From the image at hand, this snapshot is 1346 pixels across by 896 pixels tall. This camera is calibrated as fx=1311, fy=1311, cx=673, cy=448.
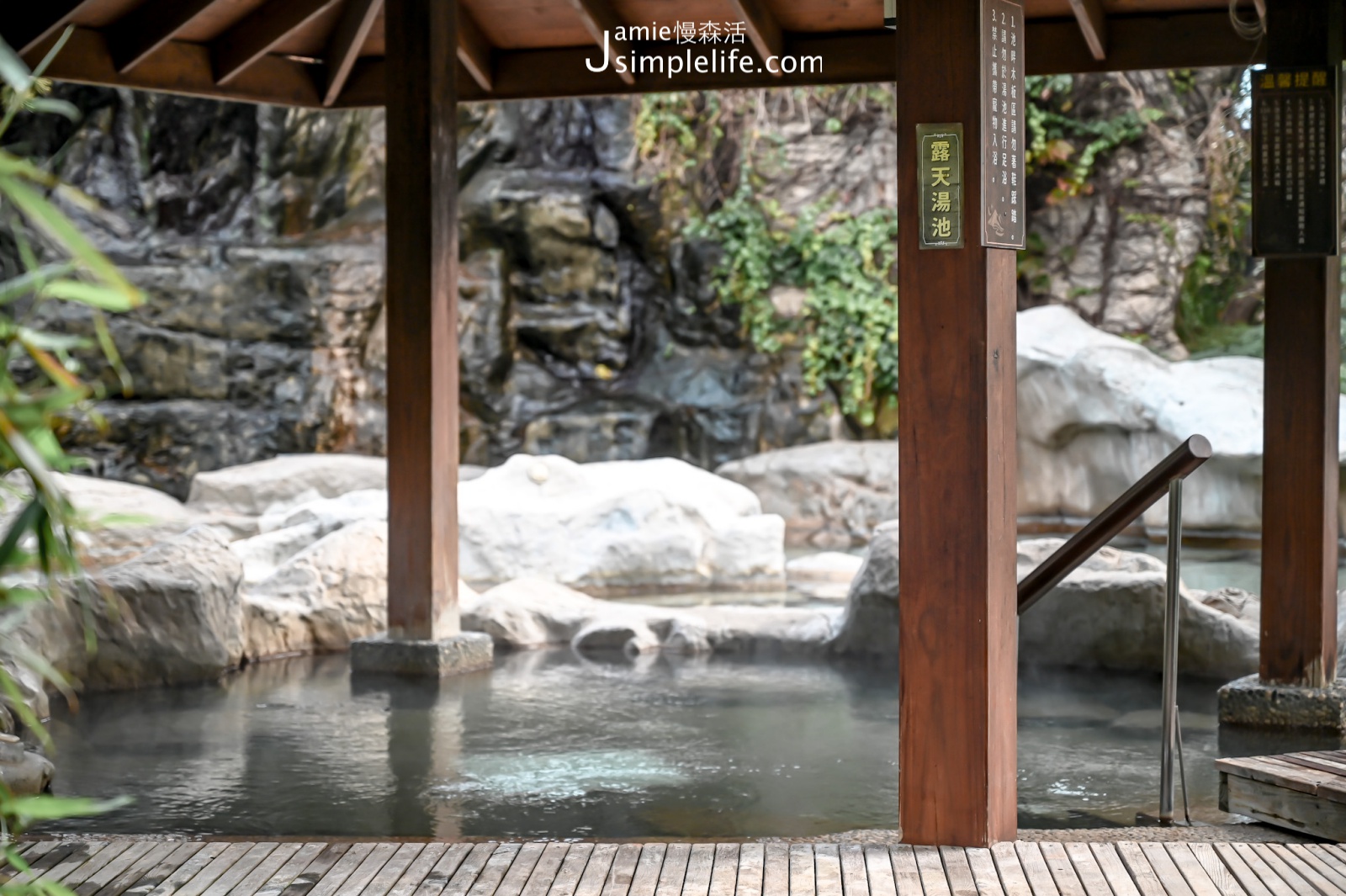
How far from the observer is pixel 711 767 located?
455 cm

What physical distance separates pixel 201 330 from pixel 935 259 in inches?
448

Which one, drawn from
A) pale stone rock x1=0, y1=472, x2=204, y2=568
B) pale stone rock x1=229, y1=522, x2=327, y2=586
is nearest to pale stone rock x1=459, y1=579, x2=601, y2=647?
pale stone rock x1=229, y1=522, x2=327, y2=586

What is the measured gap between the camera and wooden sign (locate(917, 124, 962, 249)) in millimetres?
2881

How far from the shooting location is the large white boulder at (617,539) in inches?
350

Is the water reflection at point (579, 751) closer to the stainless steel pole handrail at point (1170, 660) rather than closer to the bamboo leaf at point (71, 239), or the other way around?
the stainless steel pole handrail at point (1170, 660)

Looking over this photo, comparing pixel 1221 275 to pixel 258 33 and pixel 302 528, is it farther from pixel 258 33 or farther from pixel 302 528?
pixel 258 33

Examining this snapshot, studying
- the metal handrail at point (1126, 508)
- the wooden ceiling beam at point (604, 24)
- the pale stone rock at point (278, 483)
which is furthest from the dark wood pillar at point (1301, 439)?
the pale stone rock at point (278, 483)

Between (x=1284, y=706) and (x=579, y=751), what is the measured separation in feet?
8.57

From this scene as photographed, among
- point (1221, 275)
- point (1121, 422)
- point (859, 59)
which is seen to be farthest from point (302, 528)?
point (1221, 275)

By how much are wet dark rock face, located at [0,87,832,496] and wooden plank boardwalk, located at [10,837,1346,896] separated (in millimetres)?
10192

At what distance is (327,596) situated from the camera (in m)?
6.89

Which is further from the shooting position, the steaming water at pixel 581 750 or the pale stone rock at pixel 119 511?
the pale stone rock at pixel 119 511

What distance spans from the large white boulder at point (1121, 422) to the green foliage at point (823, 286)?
1952 mm

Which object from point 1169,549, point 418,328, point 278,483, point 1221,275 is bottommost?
point 278,483
